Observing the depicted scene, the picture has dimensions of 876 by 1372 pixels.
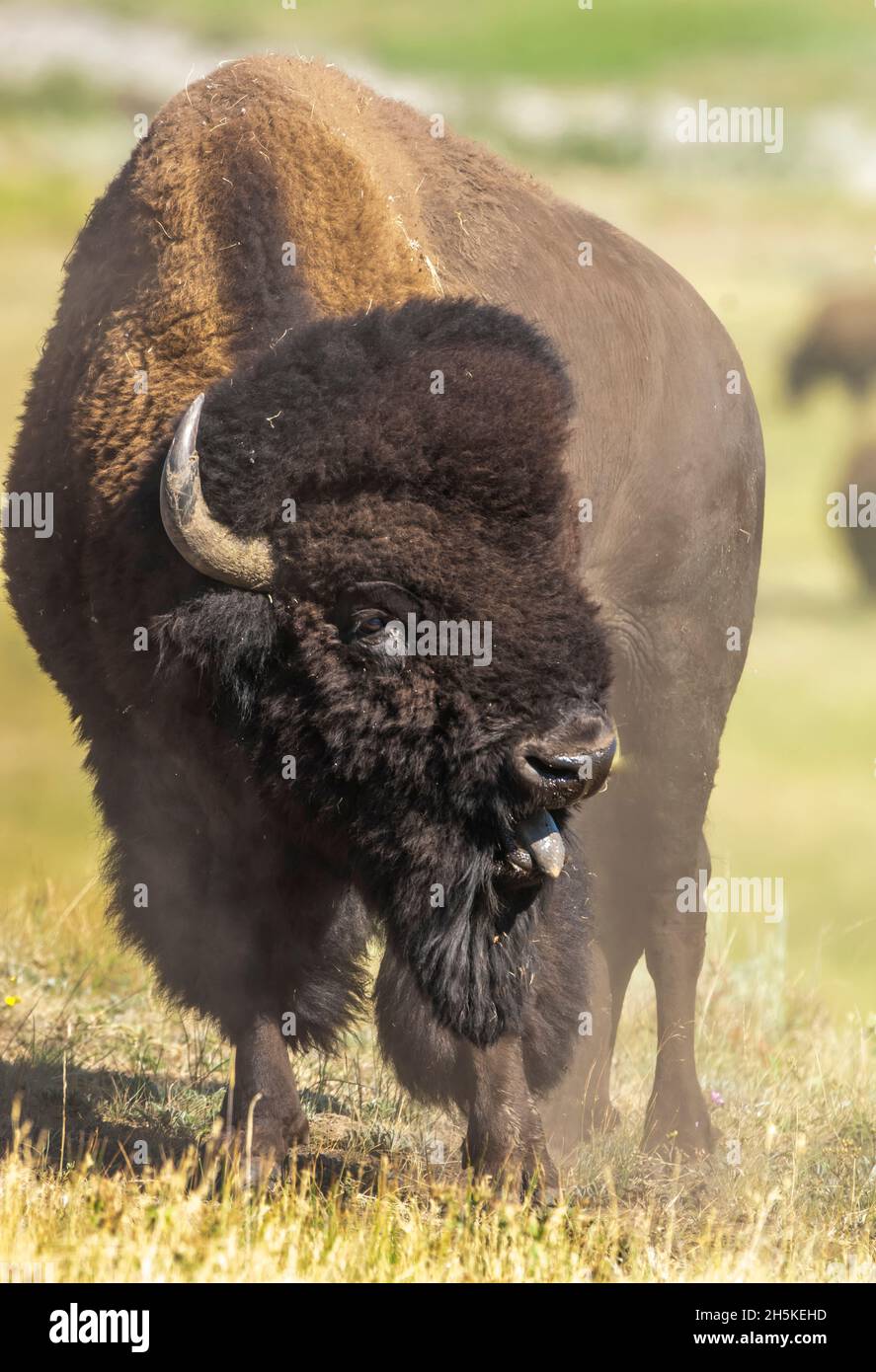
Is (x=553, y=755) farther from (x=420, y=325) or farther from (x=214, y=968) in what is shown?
(x=214, y=968)

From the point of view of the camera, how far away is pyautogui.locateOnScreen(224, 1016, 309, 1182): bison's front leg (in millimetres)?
4617

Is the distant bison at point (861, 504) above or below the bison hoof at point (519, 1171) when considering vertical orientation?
above

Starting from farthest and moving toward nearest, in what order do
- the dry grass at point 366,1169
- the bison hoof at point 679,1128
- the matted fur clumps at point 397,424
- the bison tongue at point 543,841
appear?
the bison hoof at point 679,1128
the bison tongue at point 543,841
the matted fur clumps at point 397,424
the dry grass at point 366,1169

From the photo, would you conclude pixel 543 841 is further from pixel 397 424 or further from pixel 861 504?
pixel 861 504

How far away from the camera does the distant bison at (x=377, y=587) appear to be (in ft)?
12.2

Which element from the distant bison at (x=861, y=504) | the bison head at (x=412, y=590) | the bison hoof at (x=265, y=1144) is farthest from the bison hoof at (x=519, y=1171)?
the distant bison at (x=861, y=504)

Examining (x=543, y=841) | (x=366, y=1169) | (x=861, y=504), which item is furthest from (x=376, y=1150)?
(x=861, y=504)

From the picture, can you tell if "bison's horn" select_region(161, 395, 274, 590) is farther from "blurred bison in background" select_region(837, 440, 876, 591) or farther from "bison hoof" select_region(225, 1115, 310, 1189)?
"blurred bison in background" select_region(837, 440, 876, 591)

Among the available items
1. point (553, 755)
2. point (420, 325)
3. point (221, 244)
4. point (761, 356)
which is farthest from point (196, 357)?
point (761, 356)

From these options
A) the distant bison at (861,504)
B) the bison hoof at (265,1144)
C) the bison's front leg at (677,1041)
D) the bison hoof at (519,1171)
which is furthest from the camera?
the distant bison at (861,504)

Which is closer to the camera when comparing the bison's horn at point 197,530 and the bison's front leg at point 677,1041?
the bison's horn at point 197,530

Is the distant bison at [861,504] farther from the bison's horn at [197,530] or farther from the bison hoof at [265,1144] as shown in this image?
the bison's horn at [197,530]

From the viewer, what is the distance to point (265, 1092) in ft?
15.3

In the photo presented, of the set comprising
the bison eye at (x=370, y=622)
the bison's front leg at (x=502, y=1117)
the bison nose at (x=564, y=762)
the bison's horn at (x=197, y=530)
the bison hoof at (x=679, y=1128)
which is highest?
the bison's horn at (x=197, y=530)
